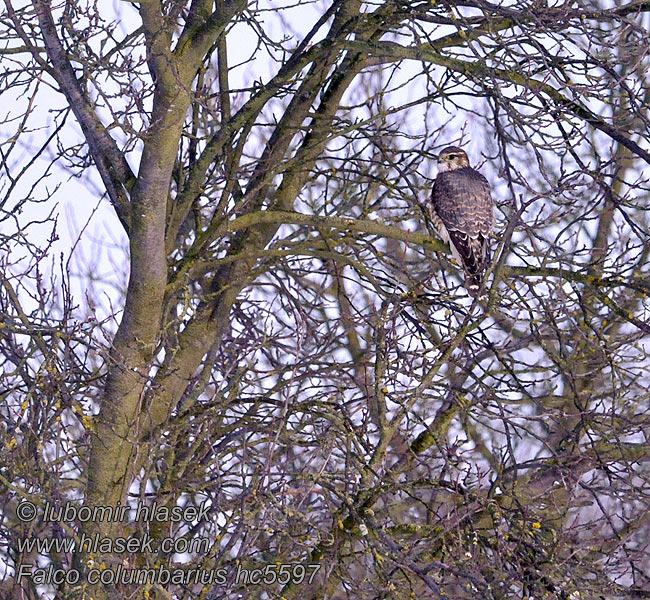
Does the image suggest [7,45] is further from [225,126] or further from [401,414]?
[401,414]

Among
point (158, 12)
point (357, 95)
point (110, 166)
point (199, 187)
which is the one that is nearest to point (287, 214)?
point (199, 187)

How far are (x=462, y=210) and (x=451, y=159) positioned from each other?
740 mm

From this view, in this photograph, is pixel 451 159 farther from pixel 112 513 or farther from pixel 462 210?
pixel 112 513

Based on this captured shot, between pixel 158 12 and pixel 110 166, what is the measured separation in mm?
1147

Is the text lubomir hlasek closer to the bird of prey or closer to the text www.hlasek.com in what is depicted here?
the text www.hlasek.com

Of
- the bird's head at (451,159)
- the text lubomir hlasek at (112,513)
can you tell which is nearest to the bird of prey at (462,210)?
the bird's head at (451,159)

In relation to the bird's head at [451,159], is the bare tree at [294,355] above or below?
below

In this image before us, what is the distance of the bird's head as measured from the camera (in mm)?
6321

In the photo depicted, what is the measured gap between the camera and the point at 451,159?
634 cm

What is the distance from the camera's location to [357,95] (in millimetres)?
10539

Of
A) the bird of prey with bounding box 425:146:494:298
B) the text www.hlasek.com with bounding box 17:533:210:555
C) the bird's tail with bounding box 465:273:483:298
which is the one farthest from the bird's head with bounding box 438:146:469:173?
the text www.hlasek.com with bounding box 17:533:210:555

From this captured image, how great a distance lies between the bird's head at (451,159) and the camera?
249 inches

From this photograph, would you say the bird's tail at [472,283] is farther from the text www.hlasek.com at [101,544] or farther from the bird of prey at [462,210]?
the text www.hlasek.com at [101,544]

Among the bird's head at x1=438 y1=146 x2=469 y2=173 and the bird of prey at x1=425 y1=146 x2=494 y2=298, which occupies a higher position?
the bird's head at x1=438 y1=146 x2=469 y2=173
